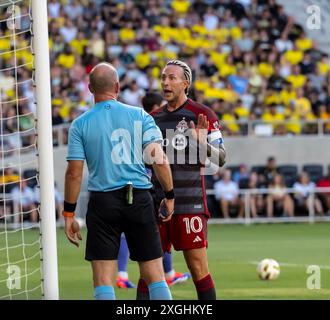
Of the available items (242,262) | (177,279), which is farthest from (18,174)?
(177,279)

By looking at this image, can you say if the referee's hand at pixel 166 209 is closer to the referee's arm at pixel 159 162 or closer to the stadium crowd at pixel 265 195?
the referee's arm at pixel 159 162

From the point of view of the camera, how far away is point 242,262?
1689 centimetres

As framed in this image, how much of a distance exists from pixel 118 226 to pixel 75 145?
73 centimetres

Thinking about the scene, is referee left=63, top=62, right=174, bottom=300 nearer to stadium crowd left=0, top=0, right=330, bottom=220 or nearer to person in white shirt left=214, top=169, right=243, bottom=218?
stadium crowd left=0, top=0, right=330, bottom=220

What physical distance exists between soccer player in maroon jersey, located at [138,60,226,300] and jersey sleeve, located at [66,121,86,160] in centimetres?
141

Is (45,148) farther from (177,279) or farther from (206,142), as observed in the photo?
(177,279)

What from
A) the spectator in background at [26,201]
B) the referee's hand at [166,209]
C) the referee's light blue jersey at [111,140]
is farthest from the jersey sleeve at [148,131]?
the spectator in background at [26,201]

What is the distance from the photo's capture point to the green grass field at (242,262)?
42.1 ft

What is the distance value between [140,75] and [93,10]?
11.9 ft

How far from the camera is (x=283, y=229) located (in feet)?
79.7
